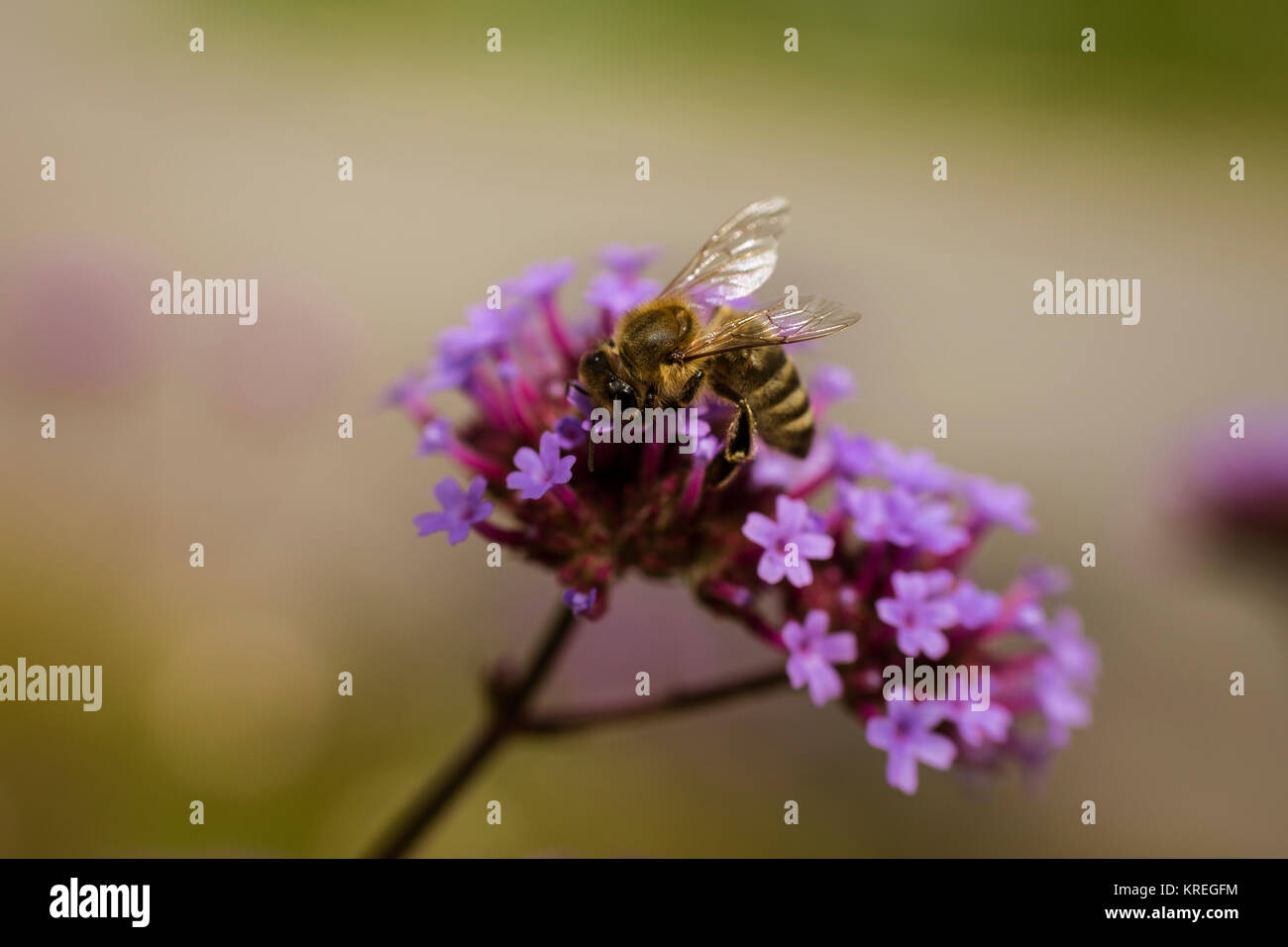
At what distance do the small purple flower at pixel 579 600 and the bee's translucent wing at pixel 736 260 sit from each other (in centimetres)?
117

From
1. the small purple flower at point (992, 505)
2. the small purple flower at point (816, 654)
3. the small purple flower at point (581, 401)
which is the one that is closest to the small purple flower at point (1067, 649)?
the small purple flower at point (992, 505)

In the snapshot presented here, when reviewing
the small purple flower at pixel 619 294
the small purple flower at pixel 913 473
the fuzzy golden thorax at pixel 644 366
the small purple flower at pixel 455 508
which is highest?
the small purple flower at pixel 619 294

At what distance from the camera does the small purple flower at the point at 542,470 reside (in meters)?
2.83

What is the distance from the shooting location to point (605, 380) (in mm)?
3031

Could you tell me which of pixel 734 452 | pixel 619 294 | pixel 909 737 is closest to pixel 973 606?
pixel 909 737

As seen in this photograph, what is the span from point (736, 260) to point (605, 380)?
0.83 meters

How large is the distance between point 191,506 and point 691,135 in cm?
942

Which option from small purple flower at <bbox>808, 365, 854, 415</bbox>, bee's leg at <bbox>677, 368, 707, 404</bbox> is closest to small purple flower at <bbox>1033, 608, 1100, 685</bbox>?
small purple flower at <bbox>808, 365, 854, 415</bbox>

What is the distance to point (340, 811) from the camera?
6.36 metres

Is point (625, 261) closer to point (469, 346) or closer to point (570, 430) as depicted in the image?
point (469, 346)

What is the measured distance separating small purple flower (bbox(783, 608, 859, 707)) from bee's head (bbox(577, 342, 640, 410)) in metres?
0.85

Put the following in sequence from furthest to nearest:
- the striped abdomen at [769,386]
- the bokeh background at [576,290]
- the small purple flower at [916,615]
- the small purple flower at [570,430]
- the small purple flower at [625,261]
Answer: the bokeh background at [576,290] → the small purple flower at [625,261] → the striped abdomen at [769,386] → the small purple flower at [570,430] → the small purple flower at [916,615]

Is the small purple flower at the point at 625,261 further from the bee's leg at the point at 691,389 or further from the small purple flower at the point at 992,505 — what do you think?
the small purple flower at the point at 992,505
